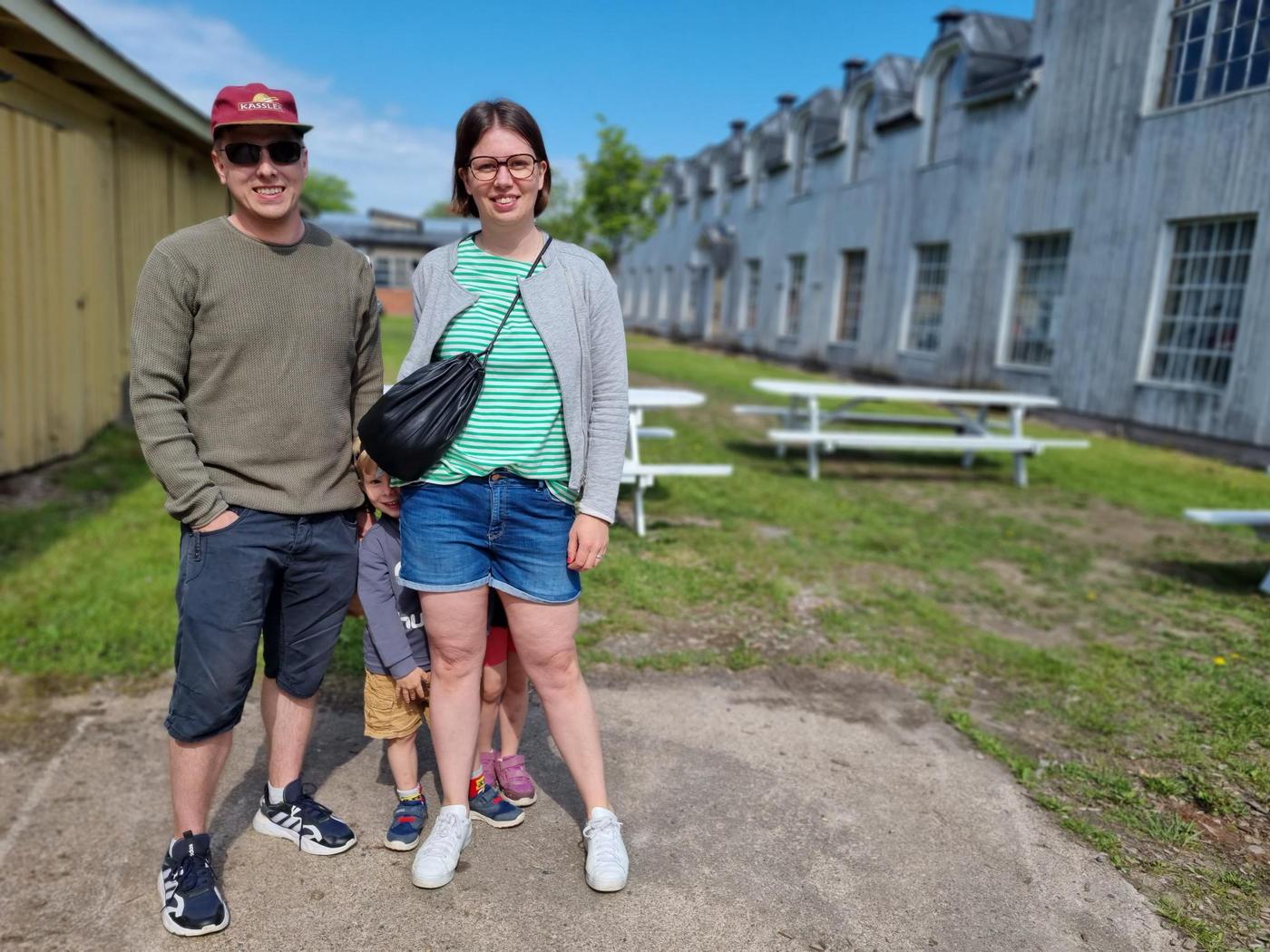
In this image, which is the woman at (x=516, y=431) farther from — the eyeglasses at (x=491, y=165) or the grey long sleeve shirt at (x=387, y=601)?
the grey long sleeve shirt at (x=387, y=601)

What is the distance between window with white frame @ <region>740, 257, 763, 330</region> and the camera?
91.8 ft

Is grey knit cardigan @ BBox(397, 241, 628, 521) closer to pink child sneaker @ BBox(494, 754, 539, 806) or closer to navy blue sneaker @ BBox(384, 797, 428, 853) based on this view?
pink child sneaker @ BBox(494, 754, 539, 806)

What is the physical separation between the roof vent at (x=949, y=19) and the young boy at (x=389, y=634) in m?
18.4

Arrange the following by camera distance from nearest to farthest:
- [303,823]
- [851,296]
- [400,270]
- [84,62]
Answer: [303,823] < [84,62] < [851,296] < [400,270]

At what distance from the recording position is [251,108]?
2.26 metres

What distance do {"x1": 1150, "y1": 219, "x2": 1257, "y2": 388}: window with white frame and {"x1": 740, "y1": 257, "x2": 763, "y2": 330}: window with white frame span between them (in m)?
16.2

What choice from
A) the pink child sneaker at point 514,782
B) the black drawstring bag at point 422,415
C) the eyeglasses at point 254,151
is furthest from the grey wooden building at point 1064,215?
the eyeglasses at point 254,151

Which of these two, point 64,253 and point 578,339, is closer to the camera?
point 578,339

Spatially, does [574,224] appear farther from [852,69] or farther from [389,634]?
[389,634]

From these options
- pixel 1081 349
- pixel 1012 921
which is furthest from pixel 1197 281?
pixel 1012 921

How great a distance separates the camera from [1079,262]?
13.5 m

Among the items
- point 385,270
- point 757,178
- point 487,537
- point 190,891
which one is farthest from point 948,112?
point 385,270

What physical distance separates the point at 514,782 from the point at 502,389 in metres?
1.30

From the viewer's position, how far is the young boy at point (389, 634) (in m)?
2.60
